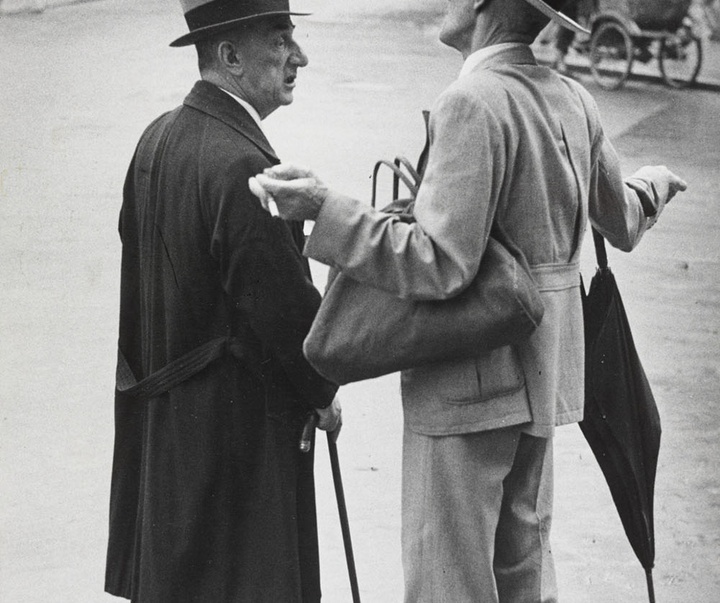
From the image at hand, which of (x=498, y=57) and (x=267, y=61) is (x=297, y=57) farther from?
(x=498, y=57)

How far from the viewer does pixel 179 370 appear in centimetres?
294

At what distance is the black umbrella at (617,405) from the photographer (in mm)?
3035

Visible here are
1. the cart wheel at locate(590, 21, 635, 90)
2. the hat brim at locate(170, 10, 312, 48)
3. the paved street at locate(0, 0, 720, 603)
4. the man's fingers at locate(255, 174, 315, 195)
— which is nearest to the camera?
the man's fingers at locate(255, 174, 315, 195)

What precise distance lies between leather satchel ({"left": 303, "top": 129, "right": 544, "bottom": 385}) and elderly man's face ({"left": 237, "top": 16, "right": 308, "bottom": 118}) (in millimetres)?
633

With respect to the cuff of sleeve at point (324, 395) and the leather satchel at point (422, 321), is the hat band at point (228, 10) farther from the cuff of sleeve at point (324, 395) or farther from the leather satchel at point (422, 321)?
the cuff of sleeve at point (324, 395)

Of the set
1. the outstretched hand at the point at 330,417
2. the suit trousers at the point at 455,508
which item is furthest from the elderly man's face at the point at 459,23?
the outstretched hand at the point at 330,417

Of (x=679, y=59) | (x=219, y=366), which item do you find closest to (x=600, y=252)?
(x=219, y=366)

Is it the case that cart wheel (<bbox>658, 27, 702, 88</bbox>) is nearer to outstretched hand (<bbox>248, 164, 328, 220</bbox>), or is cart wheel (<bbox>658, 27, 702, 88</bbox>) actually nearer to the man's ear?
the man's ear

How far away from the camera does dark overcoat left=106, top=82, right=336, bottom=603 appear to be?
2.78 meters

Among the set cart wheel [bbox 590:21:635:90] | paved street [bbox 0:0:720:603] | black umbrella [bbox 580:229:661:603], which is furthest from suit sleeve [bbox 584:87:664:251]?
cart wheel [bbox 590:21:635:90]

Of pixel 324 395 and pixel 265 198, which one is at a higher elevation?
pixel 265 198

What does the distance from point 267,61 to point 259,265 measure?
1.74 ft

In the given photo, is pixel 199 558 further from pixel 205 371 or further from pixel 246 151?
pixel 246 151

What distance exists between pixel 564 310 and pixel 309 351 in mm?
609
